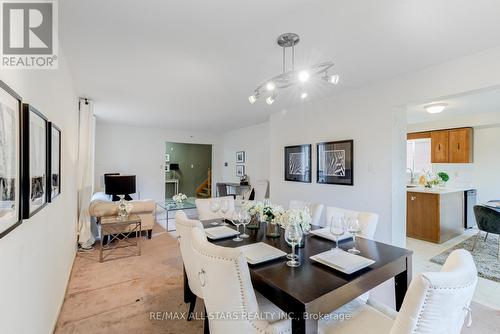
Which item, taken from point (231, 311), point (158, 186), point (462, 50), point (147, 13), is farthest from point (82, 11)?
point (158, 186)

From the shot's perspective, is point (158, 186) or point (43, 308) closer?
point (43, 308)

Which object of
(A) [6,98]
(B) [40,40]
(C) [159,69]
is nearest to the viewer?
(A) [6,98]

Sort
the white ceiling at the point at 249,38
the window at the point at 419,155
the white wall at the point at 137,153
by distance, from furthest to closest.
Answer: the white wall at the point at 137,153 → the window at the point at 419,155 → the white ceiling at the point at 249,38

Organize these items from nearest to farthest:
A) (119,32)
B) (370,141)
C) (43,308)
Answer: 1. (43,308)
2. (119,32)
3. (370,141)

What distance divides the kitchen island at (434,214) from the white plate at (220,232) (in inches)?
147

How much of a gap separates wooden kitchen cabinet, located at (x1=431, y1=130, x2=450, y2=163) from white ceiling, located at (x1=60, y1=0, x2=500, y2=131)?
3487mm

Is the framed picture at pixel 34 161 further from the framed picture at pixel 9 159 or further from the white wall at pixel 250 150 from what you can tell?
the white wall at pixel 250 150

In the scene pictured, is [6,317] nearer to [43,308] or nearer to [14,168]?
[14,168]

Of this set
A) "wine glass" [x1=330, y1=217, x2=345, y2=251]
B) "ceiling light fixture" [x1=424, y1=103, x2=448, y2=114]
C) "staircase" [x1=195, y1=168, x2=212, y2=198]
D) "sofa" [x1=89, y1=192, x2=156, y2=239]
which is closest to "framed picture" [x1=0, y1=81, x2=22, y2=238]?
"wine glass" [x1=330, y1=217, x2=345, y2=251]

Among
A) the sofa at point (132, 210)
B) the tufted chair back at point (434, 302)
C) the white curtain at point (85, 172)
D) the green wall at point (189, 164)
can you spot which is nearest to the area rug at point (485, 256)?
the tufted chair back at point (434, 302)

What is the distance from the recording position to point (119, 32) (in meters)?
1.94

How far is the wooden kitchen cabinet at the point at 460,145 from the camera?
4.93m

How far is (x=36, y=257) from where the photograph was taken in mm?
1457

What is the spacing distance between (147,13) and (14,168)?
1.29m
